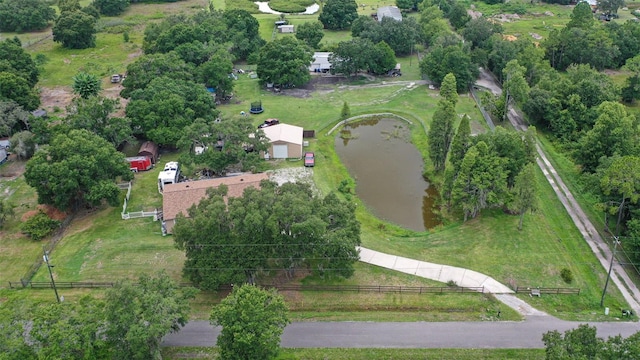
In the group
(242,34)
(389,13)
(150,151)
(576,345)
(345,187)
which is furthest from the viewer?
(389,13)

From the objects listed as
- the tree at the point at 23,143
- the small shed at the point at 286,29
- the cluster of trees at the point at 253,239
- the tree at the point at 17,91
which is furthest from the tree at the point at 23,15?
the cluster of trees at the point at 253,239

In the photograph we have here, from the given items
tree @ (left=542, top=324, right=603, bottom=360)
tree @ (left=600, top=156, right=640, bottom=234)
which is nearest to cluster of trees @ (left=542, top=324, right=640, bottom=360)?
tree @ (left=542, top=324, right=603, bottom=360)

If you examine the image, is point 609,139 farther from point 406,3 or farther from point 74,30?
point 74,30

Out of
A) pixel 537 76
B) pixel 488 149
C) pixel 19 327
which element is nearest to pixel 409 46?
pixel 537 76

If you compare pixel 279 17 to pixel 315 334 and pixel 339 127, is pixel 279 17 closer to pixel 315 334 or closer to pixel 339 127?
pixel 339 127

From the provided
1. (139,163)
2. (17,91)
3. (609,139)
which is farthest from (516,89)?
(17,91)
